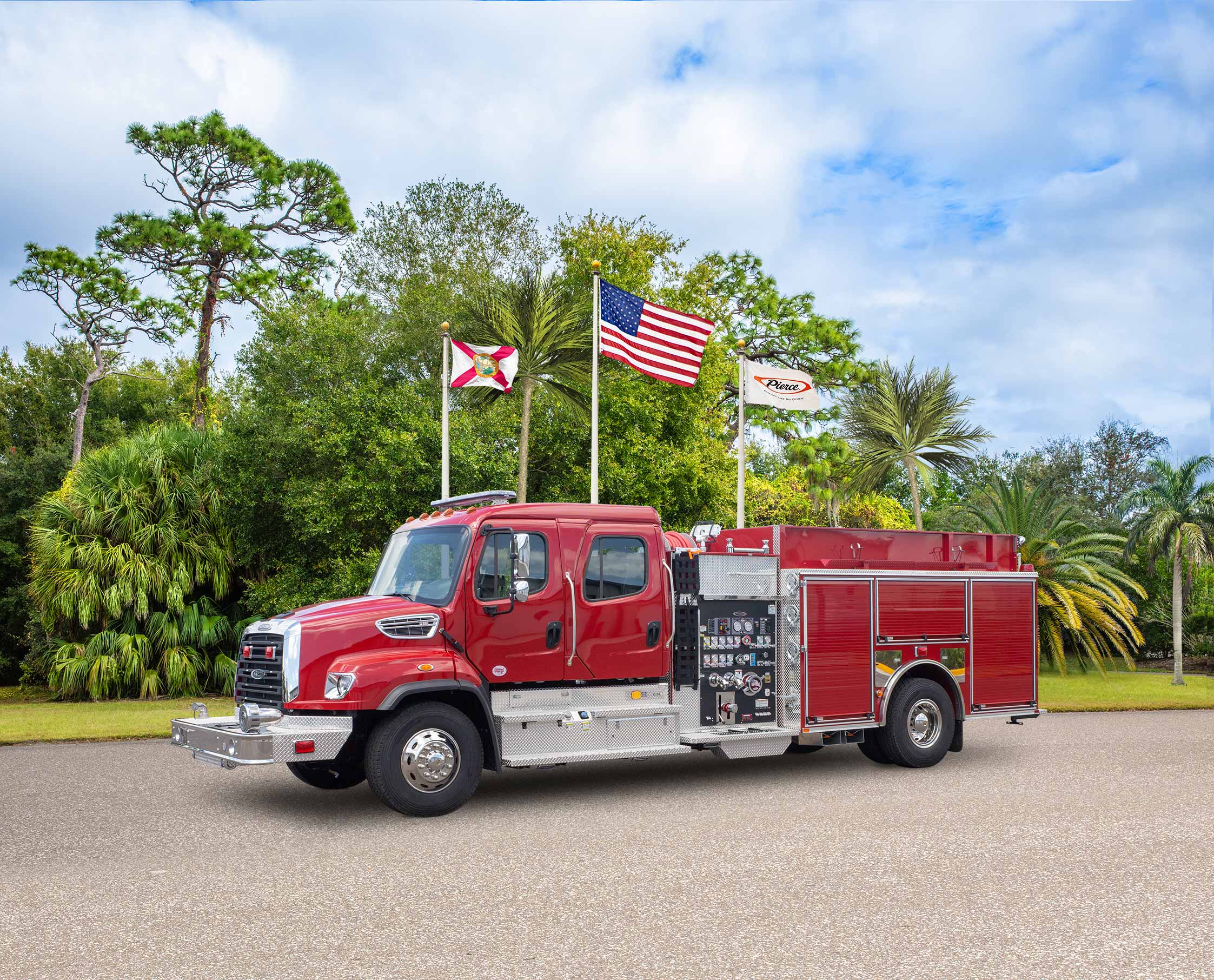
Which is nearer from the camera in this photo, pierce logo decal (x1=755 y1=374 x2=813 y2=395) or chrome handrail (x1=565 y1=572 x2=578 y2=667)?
chrome handrail (x1=565 y1=572 x2=578 y2=667)

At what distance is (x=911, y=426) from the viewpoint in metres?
23.3

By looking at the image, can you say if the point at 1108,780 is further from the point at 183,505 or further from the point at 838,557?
the point at 183,505

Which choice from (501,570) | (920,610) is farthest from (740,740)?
(501,570)

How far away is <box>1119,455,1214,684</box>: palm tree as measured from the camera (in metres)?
24.8

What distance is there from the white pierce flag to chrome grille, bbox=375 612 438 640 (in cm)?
865

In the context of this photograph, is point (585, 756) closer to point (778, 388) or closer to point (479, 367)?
point (479, 367)

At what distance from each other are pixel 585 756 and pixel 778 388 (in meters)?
8.81

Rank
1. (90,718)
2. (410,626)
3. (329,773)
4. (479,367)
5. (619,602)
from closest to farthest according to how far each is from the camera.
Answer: (410,626)
(619,602)
(329,773)
(90,718)
(479,367)

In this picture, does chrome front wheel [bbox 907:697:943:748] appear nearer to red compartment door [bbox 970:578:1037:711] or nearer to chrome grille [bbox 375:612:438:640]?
red compartment door [bbox 970:578:1037:711]

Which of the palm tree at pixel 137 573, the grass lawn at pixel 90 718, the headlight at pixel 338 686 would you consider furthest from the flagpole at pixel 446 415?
the palm tree at pixel 137 573

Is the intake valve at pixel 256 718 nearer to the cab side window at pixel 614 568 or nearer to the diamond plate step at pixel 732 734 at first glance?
the cab side window at pixel 614 568

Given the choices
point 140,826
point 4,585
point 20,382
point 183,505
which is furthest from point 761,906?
point 20,382

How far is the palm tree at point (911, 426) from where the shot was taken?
23.2 metres

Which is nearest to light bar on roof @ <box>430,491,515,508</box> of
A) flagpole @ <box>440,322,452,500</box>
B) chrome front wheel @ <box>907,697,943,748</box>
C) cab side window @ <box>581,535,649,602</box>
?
cab side window @ <box>581,535,649,602</box>
